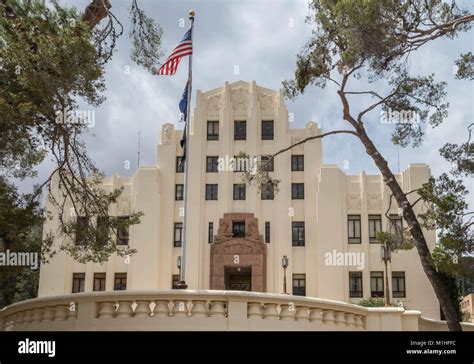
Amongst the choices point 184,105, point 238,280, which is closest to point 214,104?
point 238,280

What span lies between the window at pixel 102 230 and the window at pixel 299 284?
1848 cm

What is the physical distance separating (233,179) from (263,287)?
6.52 metres

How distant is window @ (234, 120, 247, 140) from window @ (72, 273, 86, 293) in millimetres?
11927

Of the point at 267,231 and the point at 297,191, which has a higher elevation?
the point at 297,191

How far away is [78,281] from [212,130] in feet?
38.3

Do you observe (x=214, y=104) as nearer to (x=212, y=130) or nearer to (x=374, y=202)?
(x=212, y=130)

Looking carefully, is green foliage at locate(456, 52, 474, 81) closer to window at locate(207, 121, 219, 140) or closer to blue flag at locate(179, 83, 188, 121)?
blue flag at locate(179, 83, 188, 121)

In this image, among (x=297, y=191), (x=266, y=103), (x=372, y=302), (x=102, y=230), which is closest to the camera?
(x=102, y=230)

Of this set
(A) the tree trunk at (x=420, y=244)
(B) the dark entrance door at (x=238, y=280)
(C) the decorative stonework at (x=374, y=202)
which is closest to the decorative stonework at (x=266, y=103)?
(C) the decorative stonework at (x=374, y=202)

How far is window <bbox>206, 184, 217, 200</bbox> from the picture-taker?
120ft

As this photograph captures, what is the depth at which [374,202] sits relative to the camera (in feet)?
116

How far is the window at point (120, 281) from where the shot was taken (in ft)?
117

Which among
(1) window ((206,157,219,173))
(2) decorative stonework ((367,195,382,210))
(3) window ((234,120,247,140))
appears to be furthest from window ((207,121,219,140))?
(2) decorative stonework ((367,195,382,210))

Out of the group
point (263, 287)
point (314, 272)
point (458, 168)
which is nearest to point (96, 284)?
point (263, 287)
